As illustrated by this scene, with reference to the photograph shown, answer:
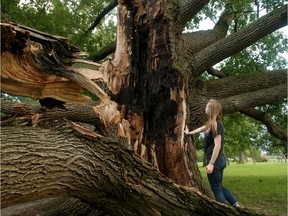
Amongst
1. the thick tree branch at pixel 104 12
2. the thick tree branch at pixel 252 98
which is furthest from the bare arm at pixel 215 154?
the thick tree branch at pixel 104 12

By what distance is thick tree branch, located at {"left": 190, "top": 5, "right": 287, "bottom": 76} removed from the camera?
764 centimetres

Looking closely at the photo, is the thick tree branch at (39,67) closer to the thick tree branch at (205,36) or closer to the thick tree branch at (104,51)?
the thick tree branch at (205,36)

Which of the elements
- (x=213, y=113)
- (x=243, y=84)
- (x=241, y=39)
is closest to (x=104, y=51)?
(x=243, y=84)

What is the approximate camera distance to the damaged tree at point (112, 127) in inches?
122

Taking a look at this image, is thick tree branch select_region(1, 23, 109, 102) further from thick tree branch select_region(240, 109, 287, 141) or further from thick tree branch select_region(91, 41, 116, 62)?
thick tree branch select_region(240, 109, 287, 141)

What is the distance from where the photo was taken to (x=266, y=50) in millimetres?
12219

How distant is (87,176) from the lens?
335 centimetres

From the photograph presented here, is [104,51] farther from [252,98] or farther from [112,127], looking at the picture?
[112,127]

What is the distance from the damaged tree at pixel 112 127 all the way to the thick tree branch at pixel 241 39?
2.74 m

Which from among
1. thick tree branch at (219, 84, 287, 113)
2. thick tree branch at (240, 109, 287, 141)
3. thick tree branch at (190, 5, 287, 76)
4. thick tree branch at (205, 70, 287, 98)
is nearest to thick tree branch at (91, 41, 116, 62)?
thick tree branch at (205, 70, 287, 98)

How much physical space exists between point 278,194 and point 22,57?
9.39 m

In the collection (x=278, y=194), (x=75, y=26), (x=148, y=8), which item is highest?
(x=75, y=26)

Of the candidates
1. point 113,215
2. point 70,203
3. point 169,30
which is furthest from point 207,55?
point 113,215

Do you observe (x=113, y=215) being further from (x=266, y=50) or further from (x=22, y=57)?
(x=266, y=50)
